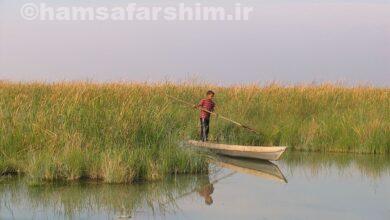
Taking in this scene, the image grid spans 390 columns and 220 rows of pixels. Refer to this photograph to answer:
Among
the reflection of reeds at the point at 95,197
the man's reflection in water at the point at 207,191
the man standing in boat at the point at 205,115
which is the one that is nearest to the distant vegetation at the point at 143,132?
the reflection of reeds at the point at 95,197

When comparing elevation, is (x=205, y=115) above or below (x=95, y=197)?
above

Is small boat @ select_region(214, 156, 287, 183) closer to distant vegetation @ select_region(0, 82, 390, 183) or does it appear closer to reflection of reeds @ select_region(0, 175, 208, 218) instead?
distant vegetation @ select_region(0, 82, 390, 183)

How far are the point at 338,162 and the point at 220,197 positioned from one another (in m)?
3.98

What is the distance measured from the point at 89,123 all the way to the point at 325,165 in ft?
12.9

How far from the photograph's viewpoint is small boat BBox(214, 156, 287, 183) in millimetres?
9641

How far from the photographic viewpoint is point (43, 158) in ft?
27.1

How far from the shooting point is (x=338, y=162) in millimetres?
10922

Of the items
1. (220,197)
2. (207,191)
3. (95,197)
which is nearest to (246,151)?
(207,191)

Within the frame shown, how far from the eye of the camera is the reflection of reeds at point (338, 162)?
9961 millimetres

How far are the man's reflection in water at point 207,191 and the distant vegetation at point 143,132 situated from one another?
61 centimetres

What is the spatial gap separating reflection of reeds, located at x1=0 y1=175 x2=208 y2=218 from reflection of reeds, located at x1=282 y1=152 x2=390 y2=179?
266 cm

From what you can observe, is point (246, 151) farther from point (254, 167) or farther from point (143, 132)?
point (143, 132)

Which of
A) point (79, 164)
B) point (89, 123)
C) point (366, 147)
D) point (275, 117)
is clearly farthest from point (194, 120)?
point (79, 164)

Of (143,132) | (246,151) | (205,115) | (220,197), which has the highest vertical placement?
(205,115)
